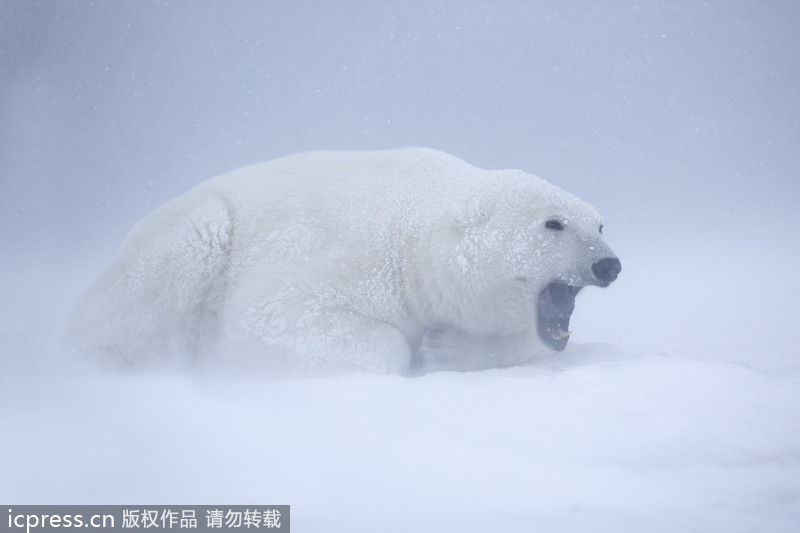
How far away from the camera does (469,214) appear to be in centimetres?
308

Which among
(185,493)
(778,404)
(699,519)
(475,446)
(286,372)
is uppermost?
(286,372)

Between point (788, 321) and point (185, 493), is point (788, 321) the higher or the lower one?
the higher one

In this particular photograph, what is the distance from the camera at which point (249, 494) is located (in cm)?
134

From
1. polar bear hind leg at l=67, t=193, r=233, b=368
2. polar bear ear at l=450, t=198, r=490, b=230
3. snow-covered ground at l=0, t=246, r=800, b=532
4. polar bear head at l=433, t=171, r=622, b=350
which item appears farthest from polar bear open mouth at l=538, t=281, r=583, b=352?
polar bear hind leg at l=67, t=193, r=233, b=368

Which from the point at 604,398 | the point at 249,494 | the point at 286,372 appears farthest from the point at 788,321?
the point at 249,494

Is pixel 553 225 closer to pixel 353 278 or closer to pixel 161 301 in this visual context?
pixel 353 278

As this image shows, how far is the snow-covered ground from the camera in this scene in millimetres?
1296

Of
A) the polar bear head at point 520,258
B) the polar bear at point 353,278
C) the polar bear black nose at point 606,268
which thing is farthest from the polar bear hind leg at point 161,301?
the polar bear black nose at point 606,268

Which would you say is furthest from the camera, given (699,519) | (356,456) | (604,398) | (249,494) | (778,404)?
(604,398)

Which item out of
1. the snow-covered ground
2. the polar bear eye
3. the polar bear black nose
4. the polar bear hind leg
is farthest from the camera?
the polar bear hind leg

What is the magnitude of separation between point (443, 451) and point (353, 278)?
169 cm

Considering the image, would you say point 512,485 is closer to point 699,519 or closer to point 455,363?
point 699,519

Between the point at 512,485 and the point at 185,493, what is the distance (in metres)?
0.72

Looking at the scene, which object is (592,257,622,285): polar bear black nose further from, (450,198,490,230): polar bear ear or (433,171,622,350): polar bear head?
(450,198,490,230): polar bear ear
